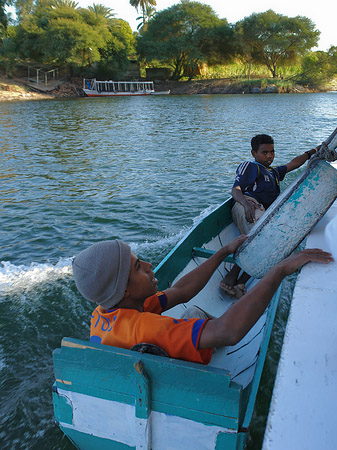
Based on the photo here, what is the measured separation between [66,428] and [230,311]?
1.11 m

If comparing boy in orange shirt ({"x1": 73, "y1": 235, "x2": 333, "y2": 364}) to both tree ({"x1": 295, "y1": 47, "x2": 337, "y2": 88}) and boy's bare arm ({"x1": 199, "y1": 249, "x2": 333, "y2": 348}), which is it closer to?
boy's bare arm ({"x1": 199, "y1": 249, "x2": 333, "y2": 348})

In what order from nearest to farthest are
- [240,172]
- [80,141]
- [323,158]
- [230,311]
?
[230,311] → [323,158] → [240,172] → [80,141]

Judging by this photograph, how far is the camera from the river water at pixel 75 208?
144 inches

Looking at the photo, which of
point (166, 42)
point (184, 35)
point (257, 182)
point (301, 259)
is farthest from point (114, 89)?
point (301, 259)

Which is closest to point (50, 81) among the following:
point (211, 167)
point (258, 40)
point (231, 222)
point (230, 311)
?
point (258, 40)

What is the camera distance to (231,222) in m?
5.21

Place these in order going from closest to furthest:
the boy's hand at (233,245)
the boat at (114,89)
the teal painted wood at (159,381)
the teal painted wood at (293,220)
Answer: the teal painted wood at (159,381) → the boy's hand at (233,245) → the teal painted wood at (293,220) → the boat at (114,89)

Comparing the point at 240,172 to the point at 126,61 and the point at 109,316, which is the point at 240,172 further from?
the point at 126,61

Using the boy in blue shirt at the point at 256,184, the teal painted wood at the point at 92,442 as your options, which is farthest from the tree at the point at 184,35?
the teal painted wood at the point at 92,442

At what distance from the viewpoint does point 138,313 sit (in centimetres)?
198

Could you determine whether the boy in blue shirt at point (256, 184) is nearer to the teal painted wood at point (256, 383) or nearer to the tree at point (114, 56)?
the teal painted wood at point (256, 383)

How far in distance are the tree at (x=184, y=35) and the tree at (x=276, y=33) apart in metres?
2.49

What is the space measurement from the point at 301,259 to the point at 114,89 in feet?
154

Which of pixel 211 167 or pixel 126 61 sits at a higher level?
pixel 126 61
